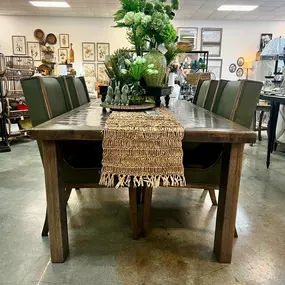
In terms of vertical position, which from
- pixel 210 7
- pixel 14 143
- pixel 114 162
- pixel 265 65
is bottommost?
pixel 14 143

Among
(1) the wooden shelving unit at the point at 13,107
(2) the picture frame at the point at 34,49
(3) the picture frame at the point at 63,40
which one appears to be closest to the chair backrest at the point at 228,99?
(1) the wooden shelving unit at the point at 13,107

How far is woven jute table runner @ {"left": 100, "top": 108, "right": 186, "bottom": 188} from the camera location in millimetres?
1112

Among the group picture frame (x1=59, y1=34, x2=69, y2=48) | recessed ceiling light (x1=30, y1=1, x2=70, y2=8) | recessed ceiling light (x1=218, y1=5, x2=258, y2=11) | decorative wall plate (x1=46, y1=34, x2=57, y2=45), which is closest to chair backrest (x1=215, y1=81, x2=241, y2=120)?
recessed ceiling light (x1=218, y1=5, x2=258, y2=11)

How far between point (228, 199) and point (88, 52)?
6947 millimetres

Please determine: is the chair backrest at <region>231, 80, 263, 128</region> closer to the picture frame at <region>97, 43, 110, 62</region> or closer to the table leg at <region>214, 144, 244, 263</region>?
the table leg at <region>214, 144, 244, 263</region>

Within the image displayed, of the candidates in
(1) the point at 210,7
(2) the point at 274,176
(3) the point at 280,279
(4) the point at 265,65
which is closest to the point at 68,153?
(3) the point at 280,279

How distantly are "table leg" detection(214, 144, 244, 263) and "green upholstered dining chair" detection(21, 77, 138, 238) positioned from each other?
1.61ft

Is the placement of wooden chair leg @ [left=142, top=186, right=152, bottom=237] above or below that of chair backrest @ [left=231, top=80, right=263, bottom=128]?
below

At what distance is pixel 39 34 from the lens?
7.10 meters

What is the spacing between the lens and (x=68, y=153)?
5.36 feet

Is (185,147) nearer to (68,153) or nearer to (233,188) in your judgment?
(233,188)

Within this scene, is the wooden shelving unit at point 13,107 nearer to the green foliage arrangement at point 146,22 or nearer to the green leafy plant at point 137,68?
the green foliage arrangement at point 146,22

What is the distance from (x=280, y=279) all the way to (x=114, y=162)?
1.01 m

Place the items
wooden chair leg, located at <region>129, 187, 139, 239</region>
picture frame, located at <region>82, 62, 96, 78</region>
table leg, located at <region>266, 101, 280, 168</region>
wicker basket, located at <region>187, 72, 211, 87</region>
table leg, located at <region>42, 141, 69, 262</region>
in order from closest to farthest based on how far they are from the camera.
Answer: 1. table leg, located at <region>42, 141, 69, 262</region>
2. wooden chair leg, located at <region>129, 187, 139, 239</region>
3. table leg, located at <region>266, 101, 280, 168</region>
4. wicker basket, located at <region>187, 72, 211, 87</region>
5. picture frame, located at <region>82, 62, 96, 78</region>
